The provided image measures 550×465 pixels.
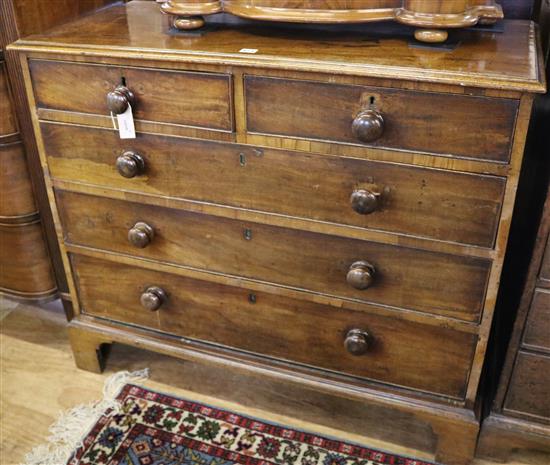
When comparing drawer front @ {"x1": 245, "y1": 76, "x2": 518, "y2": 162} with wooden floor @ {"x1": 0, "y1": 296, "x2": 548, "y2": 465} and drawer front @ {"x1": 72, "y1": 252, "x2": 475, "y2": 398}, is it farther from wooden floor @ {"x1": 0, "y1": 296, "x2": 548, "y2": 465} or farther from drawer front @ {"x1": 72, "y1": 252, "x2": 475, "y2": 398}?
wooden floor @ {"x1": 0, "y1": 296, "x2": 548, "y2": 465}

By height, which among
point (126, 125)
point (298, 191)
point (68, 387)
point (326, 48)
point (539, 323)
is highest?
point (326, 48)

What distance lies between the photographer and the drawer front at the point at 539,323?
1269 mm

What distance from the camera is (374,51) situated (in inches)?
47.4

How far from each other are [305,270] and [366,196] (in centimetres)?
26

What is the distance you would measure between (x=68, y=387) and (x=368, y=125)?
115 centimetres

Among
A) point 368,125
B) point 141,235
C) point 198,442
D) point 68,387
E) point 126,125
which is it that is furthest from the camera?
point 68,387

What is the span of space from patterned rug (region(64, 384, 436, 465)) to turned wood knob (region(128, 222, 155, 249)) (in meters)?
0.48

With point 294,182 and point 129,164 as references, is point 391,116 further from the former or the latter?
point 129,164

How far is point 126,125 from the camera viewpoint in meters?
1.34

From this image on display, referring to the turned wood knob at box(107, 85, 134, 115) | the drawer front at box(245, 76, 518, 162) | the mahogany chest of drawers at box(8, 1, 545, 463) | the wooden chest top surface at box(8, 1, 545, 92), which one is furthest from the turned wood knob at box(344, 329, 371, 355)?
the turned wood knob at box(107, 85, 134, 115)

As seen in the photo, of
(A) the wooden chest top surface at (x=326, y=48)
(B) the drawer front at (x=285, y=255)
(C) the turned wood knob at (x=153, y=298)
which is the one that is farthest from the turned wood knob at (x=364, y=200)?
(C) the turned wood knob at (x=153, y=298)

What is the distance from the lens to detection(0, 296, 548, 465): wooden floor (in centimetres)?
160

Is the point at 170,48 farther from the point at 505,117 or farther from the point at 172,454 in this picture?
the point at 172,454

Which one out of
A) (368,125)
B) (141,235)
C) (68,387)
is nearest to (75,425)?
(68,387)
